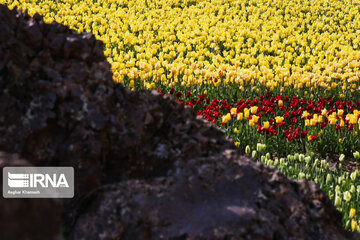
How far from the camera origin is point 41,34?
7.09ft

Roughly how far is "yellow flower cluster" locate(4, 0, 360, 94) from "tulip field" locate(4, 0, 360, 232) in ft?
0.11

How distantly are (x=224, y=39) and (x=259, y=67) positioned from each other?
5.69 feet

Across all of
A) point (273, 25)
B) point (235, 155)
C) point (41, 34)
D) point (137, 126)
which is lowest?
point (235, 155)

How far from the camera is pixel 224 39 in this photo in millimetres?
10812

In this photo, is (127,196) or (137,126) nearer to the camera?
(127,196)

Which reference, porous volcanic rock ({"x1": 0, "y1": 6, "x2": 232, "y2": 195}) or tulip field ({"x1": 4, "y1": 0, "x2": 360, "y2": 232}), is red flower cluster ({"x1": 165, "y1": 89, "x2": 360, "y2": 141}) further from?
porous volcanic rock ({"x1": 0, "y1": 6, "x2": 232, "y2": 195})

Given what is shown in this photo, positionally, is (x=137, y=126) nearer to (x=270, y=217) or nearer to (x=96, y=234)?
(x=96, y=234)

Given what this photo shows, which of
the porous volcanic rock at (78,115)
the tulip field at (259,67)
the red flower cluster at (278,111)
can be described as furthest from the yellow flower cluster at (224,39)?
the porous volcanic rock at (78,115)

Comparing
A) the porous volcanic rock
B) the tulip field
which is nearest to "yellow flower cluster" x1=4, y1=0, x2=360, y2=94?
the tulip field

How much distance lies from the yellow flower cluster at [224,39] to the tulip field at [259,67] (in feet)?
0.11

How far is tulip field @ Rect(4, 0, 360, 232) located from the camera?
554 centimetres

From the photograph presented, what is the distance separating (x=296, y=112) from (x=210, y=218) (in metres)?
4.60

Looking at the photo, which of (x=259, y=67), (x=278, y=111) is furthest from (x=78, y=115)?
(x=259, y=67)

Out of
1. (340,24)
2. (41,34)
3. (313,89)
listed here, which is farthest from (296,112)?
(340,24)
